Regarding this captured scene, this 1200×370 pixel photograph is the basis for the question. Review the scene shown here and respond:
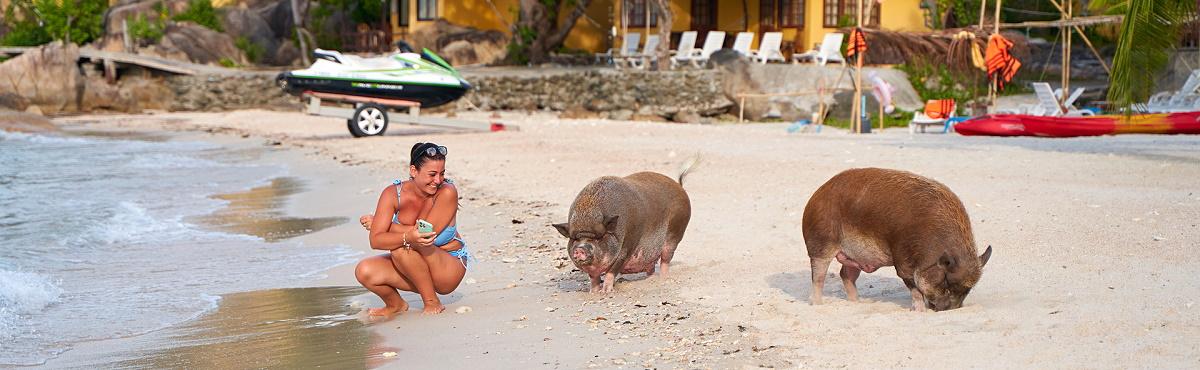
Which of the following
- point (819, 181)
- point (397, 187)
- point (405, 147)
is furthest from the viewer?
point (405, 147)

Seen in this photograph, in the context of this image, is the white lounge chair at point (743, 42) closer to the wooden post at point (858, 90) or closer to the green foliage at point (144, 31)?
the wooden post at point (858, 90)

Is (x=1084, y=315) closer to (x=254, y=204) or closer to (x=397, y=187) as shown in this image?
(x=397, y=187)

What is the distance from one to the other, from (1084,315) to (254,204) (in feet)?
33.3

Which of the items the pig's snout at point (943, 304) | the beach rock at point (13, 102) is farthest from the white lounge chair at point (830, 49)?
the pig's snout at point (943, 304)

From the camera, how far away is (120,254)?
10.2 metres

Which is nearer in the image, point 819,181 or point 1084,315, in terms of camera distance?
point 1084,315

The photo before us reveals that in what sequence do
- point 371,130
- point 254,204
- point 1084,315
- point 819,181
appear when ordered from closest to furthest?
point 1084,315
point 819,181
point 254,204
point 371,130

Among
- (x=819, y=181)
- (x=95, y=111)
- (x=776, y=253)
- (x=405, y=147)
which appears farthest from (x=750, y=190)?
(x=95, y=111)

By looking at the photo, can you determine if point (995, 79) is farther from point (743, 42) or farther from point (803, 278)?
point (803, 278)

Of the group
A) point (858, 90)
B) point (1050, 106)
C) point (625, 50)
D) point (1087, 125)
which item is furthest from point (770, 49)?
point (1087, 125)

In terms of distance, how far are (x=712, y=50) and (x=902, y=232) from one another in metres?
24.1

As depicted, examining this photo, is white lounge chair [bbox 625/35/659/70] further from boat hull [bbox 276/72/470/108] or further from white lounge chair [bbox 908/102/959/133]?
white lounge chair [bbox 908/102/959/133]

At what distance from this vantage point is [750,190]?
11.7 meters

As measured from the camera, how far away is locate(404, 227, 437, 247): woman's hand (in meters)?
6.31
